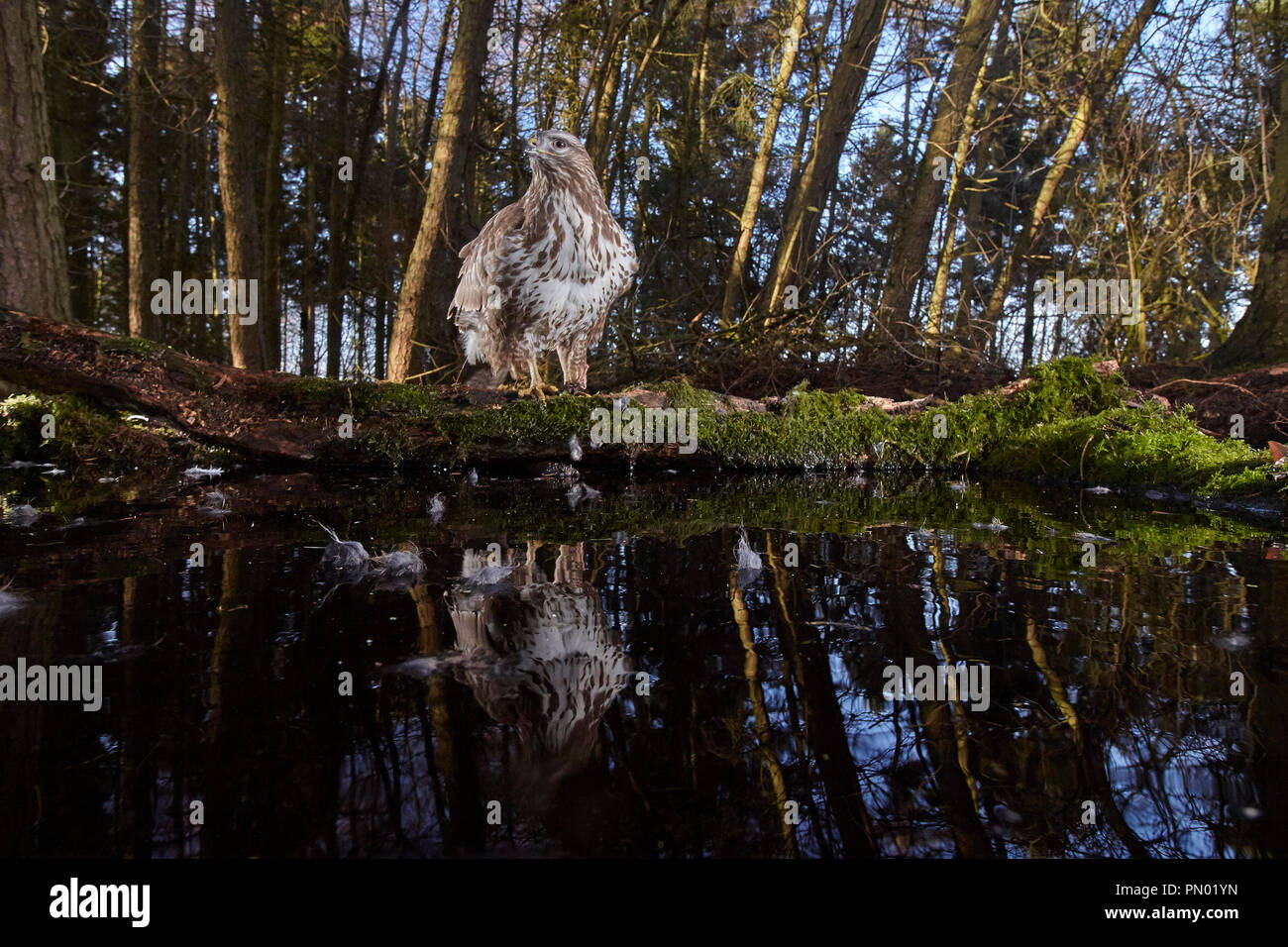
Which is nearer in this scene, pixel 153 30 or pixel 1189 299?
pixel 153 30

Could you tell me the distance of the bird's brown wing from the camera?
5.43 m

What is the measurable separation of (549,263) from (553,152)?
80 centimetres

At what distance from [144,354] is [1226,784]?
611cm

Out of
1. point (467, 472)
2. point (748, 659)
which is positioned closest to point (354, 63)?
point (467, 472)

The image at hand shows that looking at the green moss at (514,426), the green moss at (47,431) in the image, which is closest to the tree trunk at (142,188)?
the green moss at (47,431)

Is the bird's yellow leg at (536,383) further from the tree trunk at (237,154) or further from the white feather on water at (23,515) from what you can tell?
the tree trunk at (237,154)

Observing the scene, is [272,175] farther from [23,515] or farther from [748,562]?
[748,562]

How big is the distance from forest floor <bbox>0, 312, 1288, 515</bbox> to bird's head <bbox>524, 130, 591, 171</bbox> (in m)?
1.69

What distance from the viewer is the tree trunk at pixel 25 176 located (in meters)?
5.71

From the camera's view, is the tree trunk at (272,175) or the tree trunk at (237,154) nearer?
the tree trunk at (237,154)

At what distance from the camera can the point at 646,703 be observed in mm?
1336

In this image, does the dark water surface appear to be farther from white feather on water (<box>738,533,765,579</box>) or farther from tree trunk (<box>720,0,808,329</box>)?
tree trunk (<box>720,0,808,329</box>)
